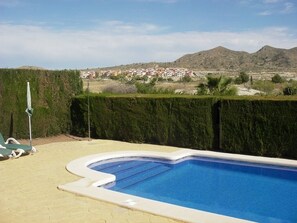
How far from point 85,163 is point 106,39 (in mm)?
21203

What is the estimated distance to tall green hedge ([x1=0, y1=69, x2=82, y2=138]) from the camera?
52.1ft

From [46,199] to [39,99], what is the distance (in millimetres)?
9781

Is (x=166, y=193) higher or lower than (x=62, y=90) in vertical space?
lower

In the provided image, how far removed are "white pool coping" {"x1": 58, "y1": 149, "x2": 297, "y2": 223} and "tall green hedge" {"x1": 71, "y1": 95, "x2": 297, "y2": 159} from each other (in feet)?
2.64

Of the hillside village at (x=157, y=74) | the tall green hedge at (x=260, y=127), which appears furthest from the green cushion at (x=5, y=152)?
the hillside village at (x=157, y=74)

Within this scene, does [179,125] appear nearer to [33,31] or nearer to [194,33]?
[33,31]

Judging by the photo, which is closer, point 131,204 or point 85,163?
point 131,204

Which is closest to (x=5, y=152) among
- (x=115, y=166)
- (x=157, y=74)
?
(x=115, y=166)

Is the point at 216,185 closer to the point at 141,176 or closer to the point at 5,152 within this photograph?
the point at 141,176

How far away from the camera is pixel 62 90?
17.9m

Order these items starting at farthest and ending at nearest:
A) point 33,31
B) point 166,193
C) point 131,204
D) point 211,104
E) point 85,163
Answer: point 33,31, point 211,104, point 85,163, point 166,193, point 131,204

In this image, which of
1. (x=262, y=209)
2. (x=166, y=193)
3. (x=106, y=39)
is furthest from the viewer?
(x=106, y=39)

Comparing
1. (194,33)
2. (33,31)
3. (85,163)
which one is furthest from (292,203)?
(194,33)

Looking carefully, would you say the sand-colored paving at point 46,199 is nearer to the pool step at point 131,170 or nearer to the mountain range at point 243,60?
the pool step at point 131,170
